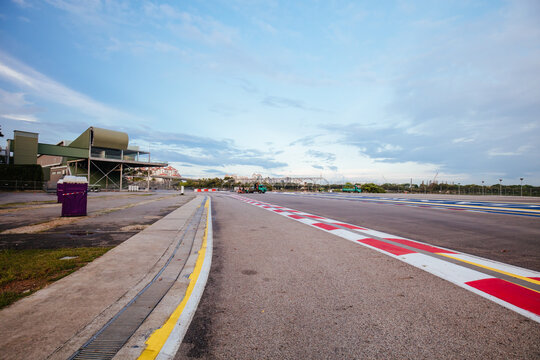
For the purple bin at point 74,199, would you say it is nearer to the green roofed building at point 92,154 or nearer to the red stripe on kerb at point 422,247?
the red stripe on kerb at point 422,247

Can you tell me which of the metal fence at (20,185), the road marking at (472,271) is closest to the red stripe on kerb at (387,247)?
the road marking at (472,271)

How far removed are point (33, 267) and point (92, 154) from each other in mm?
54950

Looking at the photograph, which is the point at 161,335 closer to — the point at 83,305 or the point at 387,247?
the point at 83,305

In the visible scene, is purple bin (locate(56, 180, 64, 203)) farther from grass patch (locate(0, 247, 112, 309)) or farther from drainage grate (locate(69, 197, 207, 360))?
drainage grate (locate(69, 197, 207, 360))

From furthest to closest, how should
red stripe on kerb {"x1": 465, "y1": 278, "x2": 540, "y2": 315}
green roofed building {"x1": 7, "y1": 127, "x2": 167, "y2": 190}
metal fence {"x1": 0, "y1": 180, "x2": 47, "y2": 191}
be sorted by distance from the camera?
1. green roofed building {"x1": 7, "y1": 127, "x2": 167, "y2": 190}
2. metal fence {"x1": 0, "y1": 180, "x2": 47, "y2": 191}
3. red stripe on kerb {"x1": 465, "y1": 278, "x2": 540, "y2": 315}

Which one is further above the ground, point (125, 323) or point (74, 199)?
point (74, 199)

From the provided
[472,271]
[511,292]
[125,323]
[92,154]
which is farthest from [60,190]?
[92,154]

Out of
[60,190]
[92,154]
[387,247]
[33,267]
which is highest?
[92,154]

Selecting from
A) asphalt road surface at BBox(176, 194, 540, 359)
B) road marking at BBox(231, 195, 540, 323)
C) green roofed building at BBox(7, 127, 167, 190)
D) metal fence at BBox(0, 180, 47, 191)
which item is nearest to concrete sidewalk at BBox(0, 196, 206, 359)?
asphalt road surface at BBox(176, 194, 540, 359)

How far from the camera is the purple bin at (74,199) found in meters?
8.88

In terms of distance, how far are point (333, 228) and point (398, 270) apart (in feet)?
11.3

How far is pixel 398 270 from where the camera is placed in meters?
3.57

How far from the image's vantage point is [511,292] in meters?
2.73

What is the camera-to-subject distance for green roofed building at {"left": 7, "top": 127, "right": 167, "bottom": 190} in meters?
41.1
